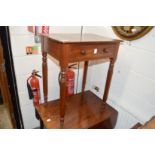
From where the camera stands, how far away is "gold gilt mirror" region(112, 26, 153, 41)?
46.6 inches

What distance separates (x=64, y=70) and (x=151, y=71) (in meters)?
0.79

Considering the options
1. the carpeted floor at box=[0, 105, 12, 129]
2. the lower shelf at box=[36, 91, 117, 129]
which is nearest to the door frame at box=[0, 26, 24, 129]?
the lower shelf at box=[36, 91, 117, 129]

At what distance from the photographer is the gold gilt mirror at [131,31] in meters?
1.18

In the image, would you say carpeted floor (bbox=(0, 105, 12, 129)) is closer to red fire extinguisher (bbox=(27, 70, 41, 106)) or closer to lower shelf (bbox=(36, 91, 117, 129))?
red fire extinguisher (bbox=(27, 70, 41, 106))

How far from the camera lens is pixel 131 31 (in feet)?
4.18

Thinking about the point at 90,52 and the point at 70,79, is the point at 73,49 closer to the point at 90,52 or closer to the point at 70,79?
the point at 90,52

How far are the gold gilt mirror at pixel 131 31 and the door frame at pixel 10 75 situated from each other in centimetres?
103

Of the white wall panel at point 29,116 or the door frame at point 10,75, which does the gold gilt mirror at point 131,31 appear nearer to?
the door frame at point 10,75

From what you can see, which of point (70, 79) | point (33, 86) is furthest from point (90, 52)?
point (33, 86)

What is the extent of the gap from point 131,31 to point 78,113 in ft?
3.05
